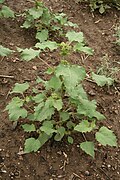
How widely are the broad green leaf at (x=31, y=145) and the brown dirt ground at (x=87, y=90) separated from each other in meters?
0.09

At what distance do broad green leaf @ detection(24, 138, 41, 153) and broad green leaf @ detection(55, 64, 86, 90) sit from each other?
492 mm

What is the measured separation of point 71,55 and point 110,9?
1006mm

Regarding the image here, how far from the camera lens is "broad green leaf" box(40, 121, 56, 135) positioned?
2.69m

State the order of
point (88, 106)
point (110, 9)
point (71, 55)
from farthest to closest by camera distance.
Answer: point (110, 9)
point (71, 55)
point (88, 106)

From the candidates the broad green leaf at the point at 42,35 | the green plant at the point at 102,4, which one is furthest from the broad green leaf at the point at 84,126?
the green plant at the point at 102,4

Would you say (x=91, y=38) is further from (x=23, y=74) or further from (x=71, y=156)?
(x=71, y=156)

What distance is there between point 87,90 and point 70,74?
0.85 metres

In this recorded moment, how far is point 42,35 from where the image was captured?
3.66 meters

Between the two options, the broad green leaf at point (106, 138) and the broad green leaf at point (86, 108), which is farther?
the broad green leaf at point (86, 108)

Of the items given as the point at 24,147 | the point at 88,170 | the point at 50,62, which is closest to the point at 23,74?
the point at 50,62

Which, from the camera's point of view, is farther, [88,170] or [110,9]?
[110,9]

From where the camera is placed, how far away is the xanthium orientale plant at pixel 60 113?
2586mm

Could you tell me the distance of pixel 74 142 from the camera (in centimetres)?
289

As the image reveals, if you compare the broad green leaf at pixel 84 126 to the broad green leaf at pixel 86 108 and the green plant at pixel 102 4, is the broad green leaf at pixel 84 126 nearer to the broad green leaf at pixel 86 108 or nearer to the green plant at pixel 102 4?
the broad green leaf at pixel 86 108
